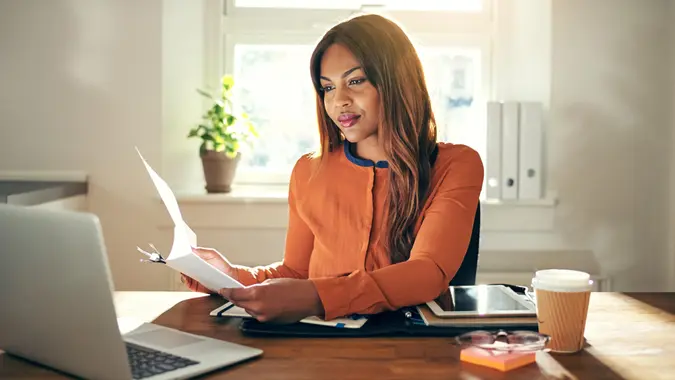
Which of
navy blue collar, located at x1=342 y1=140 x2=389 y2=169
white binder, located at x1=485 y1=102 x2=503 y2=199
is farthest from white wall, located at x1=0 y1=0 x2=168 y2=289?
navy blue collar, located at x1=342 y1=140 x2=389 y2=169

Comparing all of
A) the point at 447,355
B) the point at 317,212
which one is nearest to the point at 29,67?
the point at 317,212

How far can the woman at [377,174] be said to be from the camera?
160 cm

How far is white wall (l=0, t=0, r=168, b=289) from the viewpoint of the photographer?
9.34ft

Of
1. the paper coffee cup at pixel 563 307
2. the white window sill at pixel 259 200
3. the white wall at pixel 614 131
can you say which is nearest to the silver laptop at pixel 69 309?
the paper coffee cup at pixel 563 307

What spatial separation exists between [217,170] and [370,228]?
4.39 ft

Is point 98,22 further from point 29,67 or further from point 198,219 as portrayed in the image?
point 198,219

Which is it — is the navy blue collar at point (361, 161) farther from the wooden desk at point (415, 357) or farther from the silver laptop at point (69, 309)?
the silver laptop at point (69, 309)

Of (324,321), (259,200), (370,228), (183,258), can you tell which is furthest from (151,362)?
(259,200)

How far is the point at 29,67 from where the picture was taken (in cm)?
285

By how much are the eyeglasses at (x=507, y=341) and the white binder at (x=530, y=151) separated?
71.4 inches

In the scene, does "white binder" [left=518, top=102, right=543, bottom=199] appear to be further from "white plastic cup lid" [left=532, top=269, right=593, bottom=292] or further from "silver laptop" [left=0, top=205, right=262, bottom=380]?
"silver laptop" [left=0, top=205, right=262, bottom=380]

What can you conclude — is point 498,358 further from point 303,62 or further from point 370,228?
point 303,62

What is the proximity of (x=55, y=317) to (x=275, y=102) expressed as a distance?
2.24 metres

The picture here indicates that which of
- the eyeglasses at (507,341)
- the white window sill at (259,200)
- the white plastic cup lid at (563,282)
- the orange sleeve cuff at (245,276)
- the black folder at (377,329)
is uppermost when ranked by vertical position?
the white window sill at (259,200)
